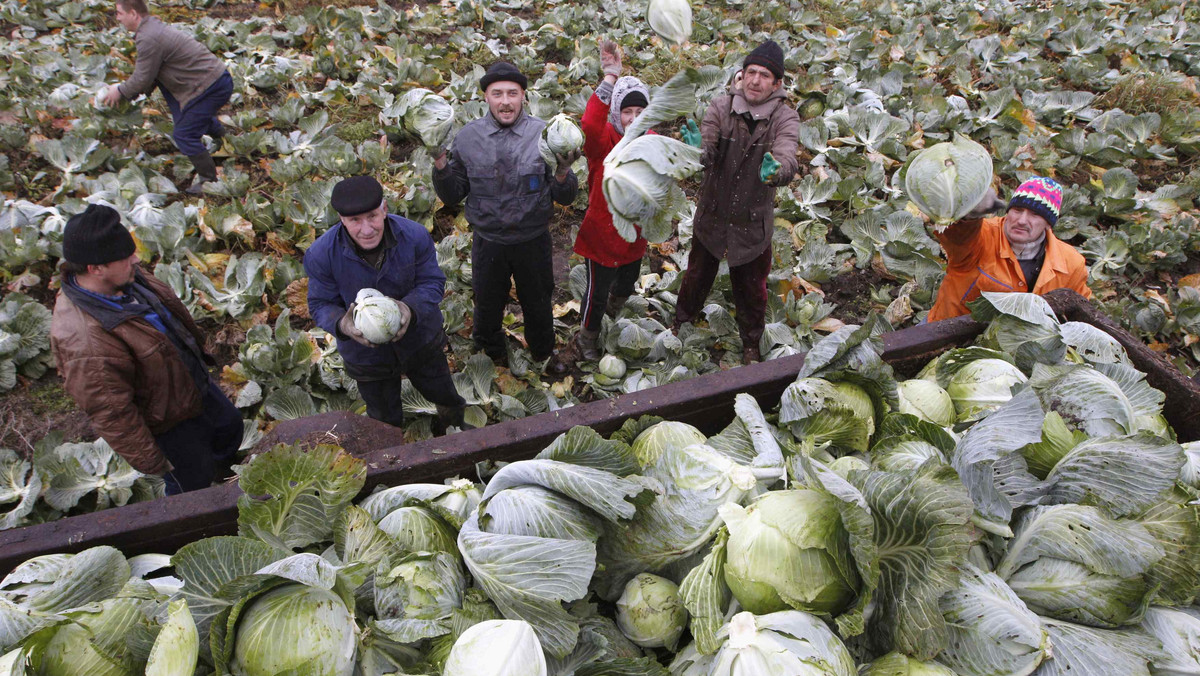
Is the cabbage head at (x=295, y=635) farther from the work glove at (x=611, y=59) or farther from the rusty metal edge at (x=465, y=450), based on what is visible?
the work glove at (x=611, y=59)

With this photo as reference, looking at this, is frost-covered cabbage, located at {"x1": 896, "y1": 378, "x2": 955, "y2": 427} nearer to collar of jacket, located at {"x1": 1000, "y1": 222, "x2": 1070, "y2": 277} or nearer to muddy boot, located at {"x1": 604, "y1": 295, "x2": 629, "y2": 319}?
collar of jacket, located at {"x1": 1000, "y1": 222, "x2": 1070, "y2": 277}

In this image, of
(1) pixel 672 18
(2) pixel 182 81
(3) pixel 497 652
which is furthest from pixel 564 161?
(2) pixel 182 81

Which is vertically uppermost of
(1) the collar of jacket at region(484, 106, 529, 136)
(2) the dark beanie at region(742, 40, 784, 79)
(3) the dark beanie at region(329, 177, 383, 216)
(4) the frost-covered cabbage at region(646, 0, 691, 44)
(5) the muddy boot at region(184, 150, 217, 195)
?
(4) the frost-covered cabbage at region(646, 0, 691, 44)

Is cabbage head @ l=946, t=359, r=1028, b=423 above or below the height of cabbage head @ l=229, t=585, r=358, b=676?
above

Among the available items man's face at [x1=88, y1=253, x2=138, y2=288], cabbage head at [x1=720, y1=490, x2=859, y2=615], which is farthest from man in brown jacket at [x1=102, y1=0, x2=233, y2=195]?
cabbage head at [x1=720, y1=490, x2=859, y2=615]

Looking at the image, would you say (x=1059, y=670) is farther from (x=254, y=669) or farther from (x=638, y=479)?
(x=254, y=669)

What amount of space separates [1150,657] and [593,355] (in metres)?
3.75

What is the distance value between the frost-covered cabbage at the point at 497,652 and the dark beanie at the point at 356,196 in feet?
7.28

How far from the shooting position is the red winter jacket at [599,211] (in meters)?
4.44

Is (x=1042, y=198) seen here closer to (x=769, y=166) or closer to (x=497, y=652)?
(x=769, y=166)

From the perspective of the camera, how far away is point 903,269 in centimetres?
583

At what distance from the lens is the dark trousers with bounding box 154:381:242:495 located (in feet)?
12.3

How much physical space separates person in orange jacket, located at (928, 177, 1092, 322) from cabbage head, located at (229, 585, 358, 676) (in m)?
3.50

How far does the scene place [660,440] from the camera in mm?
2416
